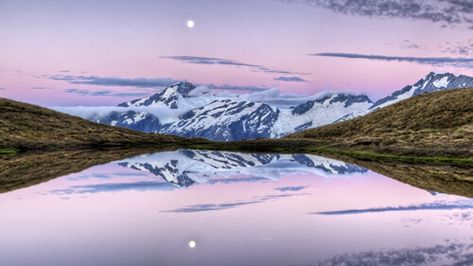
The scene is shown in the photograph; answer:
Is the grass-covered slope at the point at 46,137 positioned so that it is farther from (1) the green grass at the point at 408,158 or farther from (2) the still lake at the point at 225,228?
(2) the still lake at the point at 225,228

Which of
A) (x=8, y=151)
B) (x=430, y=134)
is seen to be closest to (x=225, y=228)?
(x=8, y=151)

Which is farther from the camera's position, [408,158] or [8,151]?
[8,151]

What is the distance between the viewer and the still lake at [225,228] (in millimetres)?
24514

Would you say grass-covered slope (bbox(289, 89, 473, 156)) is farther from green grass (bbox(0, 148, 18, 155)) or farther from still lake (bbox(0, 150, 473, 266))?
green grass (bbox(0, 148, 18, 155))

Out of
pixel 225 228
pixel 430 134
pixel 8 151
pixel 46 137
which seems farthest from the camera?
pixel 46 137

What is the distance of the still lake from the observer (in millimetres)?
24514

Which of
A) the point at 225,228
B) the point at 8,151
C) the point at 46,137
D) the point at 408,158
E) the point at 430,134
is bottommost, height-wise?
the point at 46,137

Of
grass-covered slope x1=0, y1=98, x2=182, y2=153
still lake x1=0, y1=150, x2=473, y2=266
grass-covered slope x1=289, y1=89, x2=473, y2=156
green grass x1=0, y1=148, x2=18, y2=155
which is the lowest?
grass-covered slope x1=0, y1=98, x2=182, y2=153

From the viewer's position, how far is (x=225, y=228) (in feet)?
104

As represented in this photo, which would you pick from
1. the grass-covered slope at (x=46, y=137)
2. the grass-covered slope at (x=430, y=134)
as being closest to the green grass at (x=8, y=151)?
the grass-covered slope at (x=46, y=137)

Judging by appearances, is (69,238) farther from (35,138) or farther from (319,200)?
(35,138)

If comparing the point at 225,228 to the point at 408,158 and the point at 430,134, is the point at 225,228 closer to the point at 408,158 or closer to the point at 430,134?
the point at 408,158

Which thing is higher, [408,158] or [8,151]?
[408,158]

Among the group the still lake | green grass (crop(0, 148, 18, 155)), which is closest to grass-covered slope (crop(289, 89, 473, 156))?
the still lake
